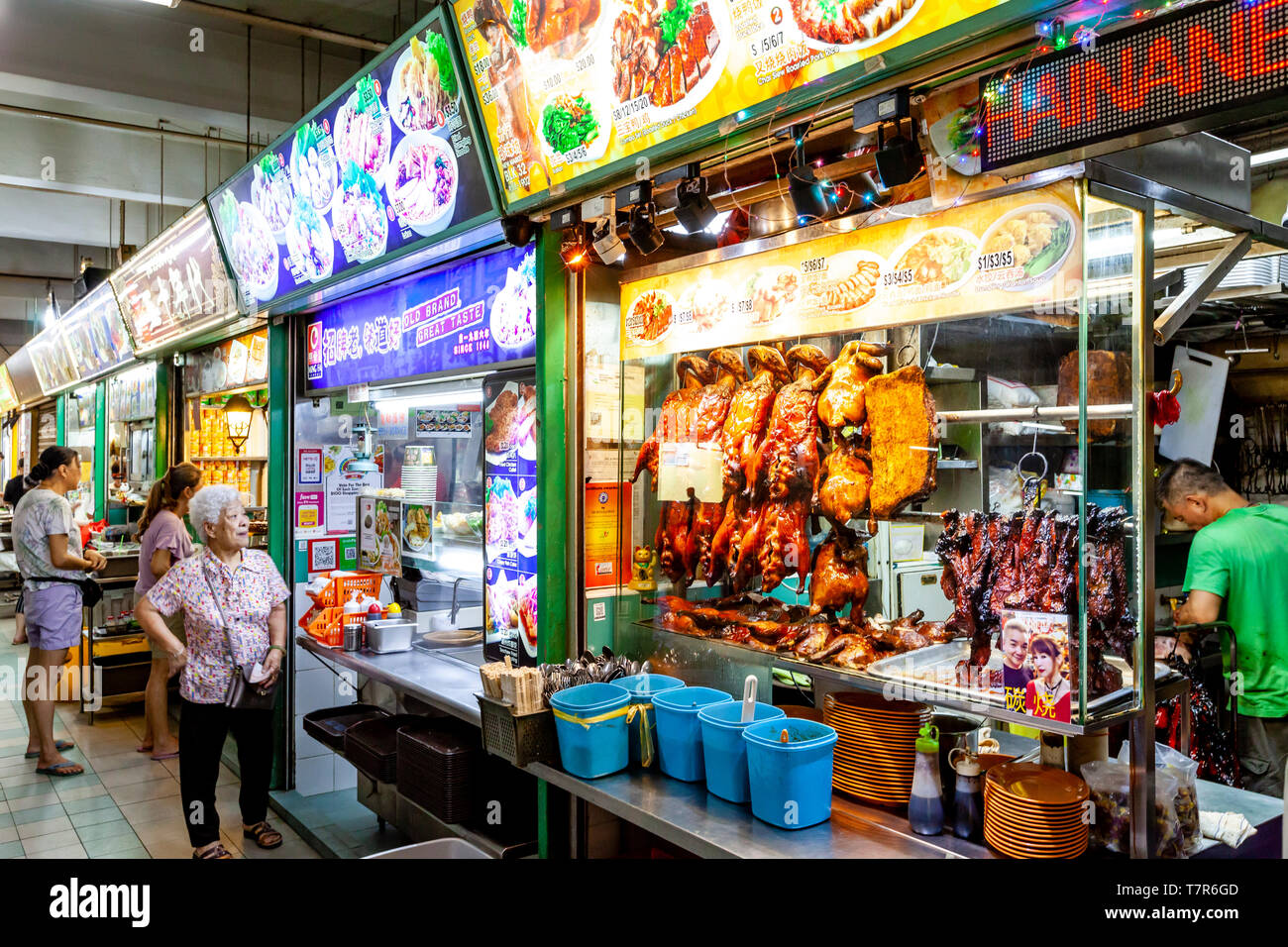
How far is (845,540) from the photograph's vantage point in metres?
2.90

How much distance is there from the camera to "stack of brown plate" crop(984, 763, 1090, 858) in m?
2.08

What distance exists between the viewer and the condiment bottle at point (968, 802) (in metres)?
2.26

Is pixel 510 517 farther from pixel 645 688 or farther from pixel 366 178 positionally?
pixel 366 178

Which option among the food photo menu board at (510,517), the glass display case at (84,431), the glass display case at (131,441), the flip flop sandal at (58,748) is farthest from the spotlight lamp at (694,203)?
the glass display case at (84,431)

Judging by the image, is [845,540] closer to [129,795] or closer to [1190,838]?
[1190,838]

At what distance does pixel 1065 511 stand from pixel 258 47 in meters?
6.85

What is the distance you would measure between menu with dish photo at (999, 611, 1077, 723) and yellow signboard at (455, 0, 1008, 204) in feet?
4.51

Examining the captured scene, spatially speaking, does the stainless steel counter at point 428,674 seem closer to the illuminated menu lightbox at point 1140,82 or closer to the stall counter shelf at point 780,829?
the stall counter shelf at point 780,829

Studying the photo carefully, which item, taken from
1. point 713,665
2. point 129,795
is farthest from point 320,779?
point 713,665

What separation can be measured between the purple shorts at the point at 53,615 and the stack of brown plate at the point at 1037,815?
643 centimetres

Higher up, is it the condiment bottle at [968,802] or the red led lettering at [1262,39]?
the red led lettering at [1262,39]

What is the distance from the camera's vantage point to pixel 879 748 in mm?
2537

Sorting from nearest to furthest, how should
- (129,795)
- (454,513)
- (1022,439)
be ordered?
(1022,439) < (454,513) < (129,795)

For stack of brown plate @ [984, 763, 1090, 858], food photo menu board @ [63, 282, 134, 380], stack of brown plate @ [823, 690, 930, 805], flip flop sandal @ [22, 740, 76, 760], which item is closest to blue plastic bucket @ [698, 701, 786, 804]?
stack of brown plate @ [823, 690, 930, 805]
